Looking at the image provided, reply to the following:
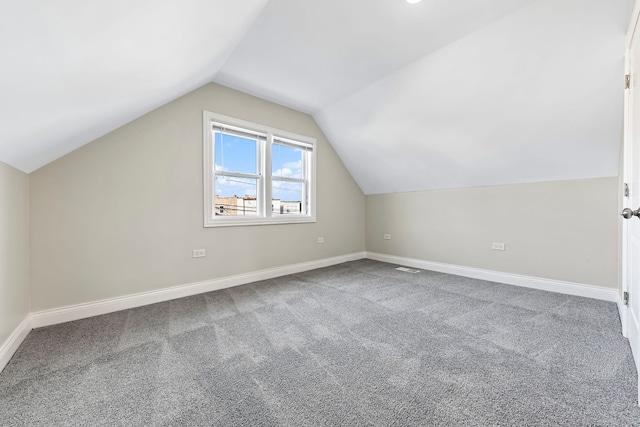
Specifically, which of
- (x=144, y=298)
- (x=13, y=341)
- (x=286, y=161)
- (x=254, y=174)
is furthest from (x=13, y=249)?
(x=286, y=161)

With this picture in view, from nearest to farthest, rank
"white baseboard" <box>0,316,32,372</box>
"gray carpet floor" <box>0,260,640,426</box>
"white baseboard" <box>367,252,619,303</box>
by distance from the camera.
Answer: "gray carpet floor" <box>0,260,640,426</box>
"white baseboard" <box>0,316,32,372</box>
"white baseboard" <box>367,252,619,303</box>

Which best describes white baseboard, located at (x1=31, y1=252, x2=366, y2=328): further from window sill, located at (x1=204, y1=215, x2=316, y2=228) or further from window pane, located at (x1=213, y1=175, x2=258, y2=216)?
window pane, located at (x1=213, y1=175, x2=258, y2=216)

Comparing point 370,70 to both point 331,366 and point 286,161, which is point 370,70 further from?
point 331,366

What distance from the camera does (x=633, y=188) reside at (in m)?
1.65

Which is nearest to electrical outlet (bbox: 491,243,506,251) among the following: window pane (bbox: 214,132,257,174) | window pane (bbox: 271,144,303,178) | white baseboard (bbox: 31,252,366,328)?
white baseboard (bbox: 31,252,366,328)

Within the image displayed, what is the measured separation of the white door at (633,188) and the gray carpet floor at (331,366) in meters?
0.26

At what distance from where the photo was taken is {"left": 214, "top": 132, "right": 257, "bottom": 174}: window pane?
11.2ft

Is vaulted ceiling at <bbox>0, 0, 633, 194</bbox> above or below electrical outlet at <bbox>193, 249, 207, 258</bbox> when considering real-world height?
above

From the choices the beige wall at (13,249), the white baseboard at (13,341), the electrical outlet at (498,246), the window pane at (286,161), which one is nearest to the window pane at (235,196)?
the window pane at (286,161)

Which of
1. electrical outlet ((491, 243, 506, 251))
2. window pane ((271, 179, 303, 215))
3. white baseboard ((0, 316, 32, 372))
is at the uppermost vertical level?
window pane ((271, 179, 303, 215))

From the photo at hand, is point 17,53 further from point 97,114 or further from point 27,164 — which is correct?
point 27,164

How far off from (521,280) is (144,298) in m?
4.43

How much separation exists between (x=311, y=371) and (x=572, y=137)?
330cm

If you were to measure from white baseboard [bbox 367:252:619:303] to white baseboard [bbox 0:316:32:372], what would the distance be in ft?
14.9
